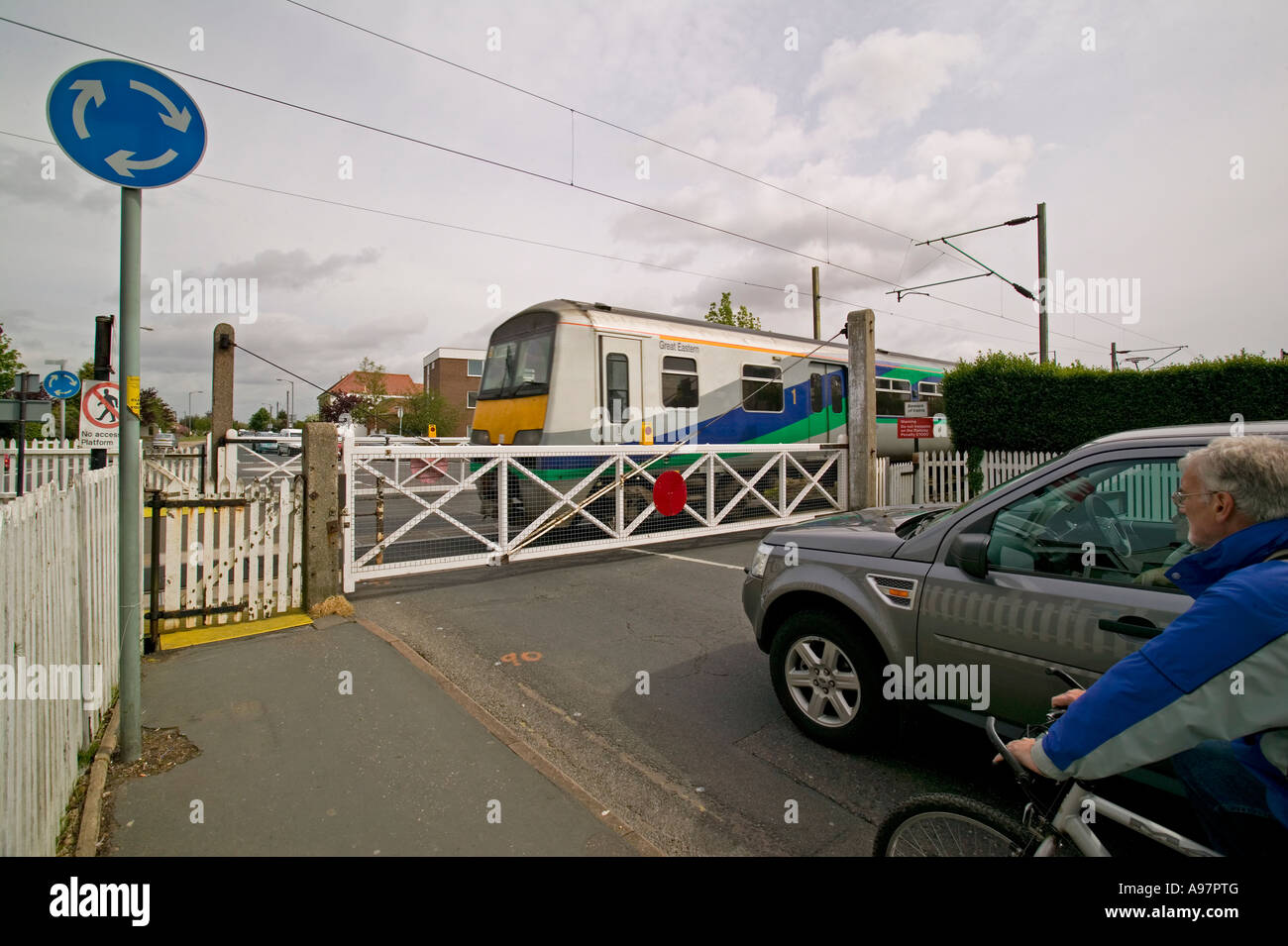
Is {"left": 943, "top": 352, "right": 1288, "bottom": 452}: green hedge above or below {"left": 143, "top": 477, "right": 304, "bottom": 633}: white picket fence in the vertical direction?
above

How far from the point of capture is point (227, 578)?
234 inches

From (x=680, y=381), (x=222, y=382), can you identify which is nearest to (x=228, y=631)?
(x=680, y=381)

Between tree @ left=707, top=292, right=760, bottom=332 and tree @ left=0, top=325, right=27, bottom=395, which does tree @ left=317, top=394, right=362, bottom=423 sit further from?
tree @ left=707, top=292, right=760, bottom=332

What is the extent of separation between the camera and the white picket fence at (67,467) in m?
9.64

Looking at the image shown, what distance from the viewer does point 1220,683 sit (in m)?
1.45

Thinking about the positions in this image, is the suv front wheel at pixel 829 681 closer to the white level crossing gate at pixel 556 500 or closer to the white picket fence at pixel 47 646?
the white picket fence at pixel 47 646

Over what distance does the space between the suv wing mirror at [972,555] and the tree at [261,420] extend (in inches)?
3961

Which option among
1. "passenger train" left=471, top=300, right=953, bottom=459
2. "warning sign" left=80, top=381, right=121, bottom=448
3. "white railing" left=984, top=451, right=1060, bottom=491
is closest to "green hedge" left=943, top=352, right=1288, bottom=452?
"white railing" left=984, top=451, right=1060, bottom=491

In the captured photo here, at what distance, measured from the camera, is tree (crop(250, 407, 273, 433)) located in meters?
89.5

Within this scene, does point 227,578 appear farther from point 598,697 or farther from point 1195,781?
point 1195,781

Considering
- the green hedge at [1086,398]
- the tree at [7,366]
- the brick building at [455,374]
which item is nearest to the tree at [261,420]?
the brick building at [455,374]


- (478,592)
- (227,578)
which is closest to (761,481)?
(478,592)

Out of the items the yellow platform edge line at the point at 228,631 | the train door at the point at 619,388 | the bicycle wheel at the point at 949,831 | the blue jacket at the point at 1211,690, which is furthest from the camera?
the train door at the point at 619,388

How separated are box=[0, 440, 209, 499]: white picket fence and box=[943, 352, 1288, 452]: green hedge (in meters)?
13.4
